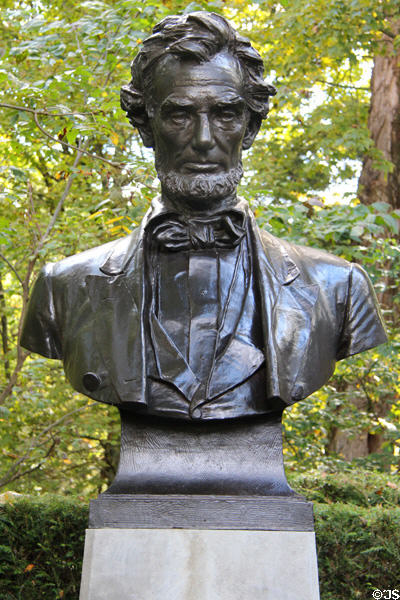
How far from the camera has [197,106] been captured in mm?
3262

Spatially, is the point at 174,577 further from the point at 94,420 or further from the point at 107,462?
the point at 107,462

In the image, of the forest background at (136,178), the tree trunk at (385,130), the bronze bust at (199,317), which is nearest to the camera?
the bronze bust at (199,317)

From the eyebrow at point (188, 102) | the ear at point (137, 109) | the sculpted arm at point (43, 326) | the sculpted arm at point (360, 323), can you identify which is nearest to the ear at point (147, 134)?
the ear at point (137, 109)

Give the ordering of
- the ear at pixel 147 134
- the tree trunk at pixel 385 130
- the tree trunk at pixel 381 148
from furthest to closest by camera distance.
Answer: the tree trunk at pixel 385 130 < the tree trunk at pixel 381 148 < the ear at pixel 147 134

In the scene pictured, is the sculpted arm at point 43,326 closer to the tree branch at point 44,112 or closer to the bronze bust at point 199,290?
the bronze bust at point 199,290

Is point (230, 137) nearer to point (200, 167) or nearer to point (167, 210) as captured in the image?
point (200, 167)

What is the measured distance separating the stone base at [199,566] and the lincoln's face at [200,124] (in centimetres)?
135

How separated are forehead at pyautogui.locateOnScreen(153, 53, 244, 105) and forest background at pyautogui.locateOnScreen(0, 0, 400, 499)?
1.98 metres

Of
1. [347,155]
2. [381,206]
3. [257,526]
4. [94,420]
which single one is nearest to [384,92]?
[347,155]

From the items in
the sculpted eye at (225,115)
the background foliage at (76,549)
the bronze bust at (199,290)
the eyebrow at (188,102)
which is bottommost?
the background foliage at (76,549)

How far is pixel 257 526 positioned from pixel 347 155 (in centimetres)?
902

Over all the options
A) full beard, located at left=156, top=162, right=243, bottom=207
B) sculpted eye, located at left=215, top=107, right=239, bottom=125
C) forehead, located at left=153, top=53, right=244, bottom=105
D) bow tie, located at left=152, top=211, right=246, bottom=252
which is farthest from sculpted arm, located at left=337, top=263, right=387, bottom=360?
forehead, located at left=153, top=53, right=244, bottom=105

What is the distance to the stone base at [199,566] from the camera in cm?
288

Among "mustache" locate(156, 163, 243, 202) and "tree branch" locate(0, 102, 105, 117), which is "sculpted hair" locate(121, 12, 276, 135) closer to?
"mustache" locate(156, 163, 243, 202)
